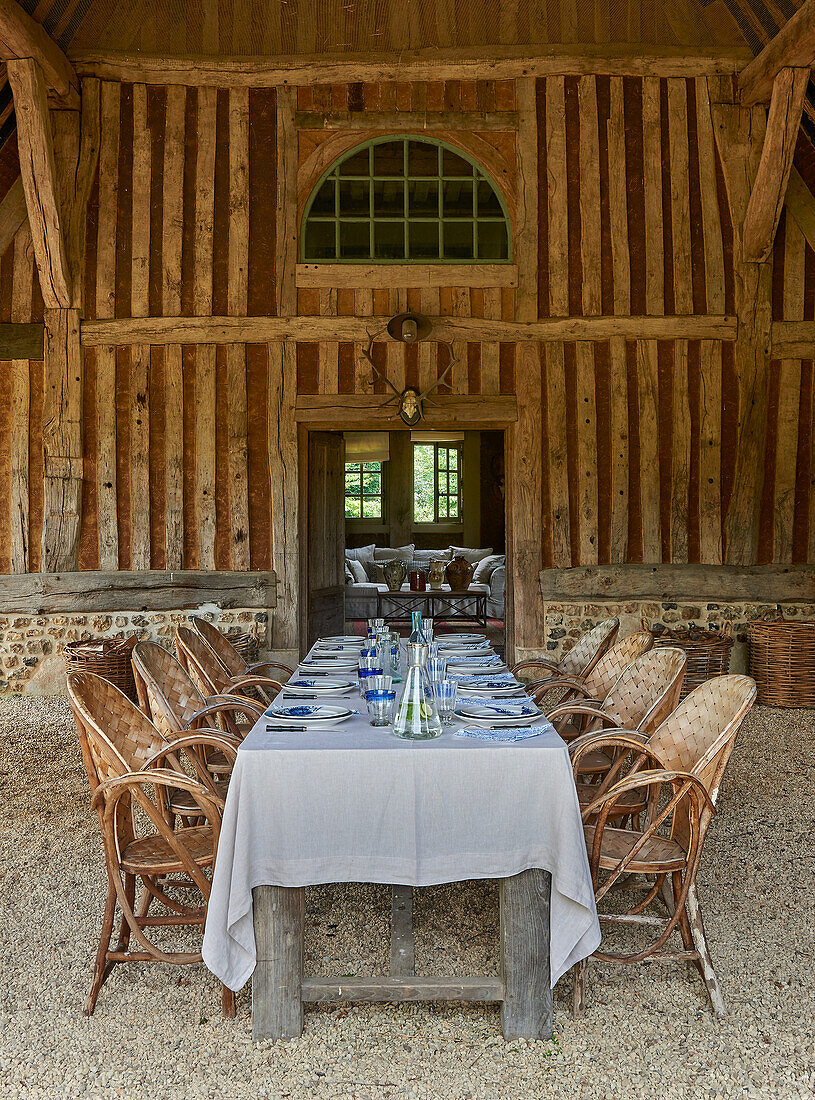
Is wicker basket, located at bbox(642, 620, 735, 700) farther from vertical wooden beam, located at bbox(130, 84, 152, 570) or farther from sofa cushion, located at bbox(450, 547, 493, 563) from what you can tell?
sofa cushion, located at bbox(450, 547, 493, 563)

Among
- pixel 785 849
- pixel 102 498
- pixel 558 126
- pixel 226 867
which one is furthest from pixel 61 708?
pixel 558 126

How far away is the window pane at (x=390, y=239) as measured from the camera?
22.8 feet

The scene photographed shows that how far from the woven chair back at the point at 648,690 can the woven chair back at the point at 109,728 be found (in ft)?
5.45

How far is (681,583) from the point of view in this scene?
6730 mm

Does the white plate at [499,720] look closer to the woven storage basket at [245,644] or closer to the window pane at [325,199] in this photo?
the woven storage basket at [245,644]

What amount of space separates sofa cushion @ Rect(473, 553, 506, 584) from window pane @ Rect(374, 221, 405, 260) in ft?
14.5

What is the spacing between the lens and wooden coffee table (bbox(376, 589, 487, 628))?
29.5 ft

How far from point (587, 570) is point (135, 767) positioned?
4666 millimetres

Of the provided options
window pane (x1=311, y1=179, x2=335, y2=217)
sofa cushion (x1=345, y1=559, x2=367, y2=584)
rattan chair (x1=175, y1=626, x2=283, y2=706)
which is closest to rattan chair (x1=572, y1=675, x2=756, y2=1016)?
rattan chair (x1=175, y1=626, x2=283, y2=706)

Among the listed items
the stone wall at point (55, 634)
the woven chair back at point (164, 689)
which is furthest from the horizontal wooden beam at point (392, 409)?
the woven chair back at point (164, 689)

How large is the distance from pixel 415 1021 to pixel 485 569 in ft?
29.9

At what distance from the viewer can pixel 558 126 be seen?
675 centimetres

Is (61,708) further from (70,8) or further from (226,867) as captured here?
(70,8)

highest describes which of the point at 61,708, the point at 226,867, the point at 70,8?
the point at 70,8
